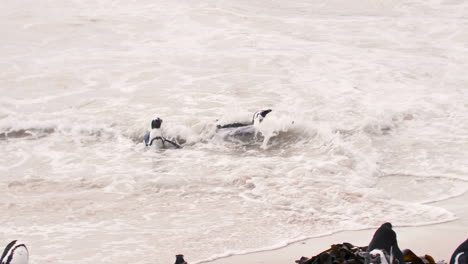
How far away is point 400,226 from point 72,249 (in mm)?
2467

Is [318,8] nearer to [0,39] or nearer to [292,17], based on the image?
[292,17]

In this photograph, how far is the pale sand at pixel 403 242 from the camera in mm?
4711

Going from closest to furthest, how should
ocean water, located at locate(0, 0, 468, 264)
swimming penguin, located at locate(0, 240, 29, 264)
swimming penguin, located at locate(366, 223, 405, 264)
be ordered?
swimming penguin, located at locate(0, 240, 29, 264) → swimming penguin, located at locate(366, 223, 405, 264) → ocean water, located at locate(0, 0, 468, 264)

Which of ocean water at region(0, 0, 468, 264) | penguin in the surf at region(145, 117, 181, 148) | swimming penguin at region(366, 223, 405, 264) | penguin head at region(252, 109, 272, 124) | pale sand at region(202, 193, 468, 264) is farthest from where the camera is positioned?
penguin head at region(252, 109, 272, 124)

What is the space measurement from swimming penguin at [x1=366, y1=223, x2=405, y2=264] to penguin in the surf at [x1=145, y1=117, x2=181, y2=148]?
16.6 ft

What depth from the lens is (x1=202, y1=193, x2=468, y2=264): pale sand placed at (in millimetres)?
4711

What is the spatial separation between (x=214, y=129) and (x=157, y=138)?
0.95 meters

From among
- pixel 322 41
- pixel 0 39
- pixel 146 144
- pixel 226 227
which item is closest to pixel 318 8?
pixel 322 41

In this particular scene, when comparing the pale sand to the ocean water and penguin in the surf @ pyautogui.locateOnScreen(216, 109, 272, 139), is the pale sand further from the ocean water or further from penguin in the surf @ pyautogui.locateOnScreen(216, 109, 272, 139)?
penguin in the surf @ pyautogui.locateOnScreen(216, 109, 272, 139)

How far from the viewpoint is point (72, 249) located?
16.7ft

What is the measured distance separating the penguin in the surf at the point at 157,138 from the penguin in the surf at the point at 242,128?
70 cm

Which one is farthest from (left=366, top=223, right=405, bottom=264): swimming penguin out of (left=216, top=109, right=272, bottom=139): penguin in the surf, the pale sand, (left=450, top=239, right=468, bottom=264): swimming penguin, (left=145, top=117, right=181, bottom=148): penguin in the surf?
(left=216, top=109, right=272, bottom=139): penguin in the surf

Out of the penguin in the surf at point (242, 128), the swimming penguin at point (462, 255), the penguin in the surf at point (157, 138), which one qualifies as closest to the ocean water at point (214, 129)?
the penguin in the surf at point (242, 128)

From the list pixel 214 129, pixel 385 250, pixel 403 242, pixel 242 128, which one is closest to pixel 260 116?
pixel 242 128
